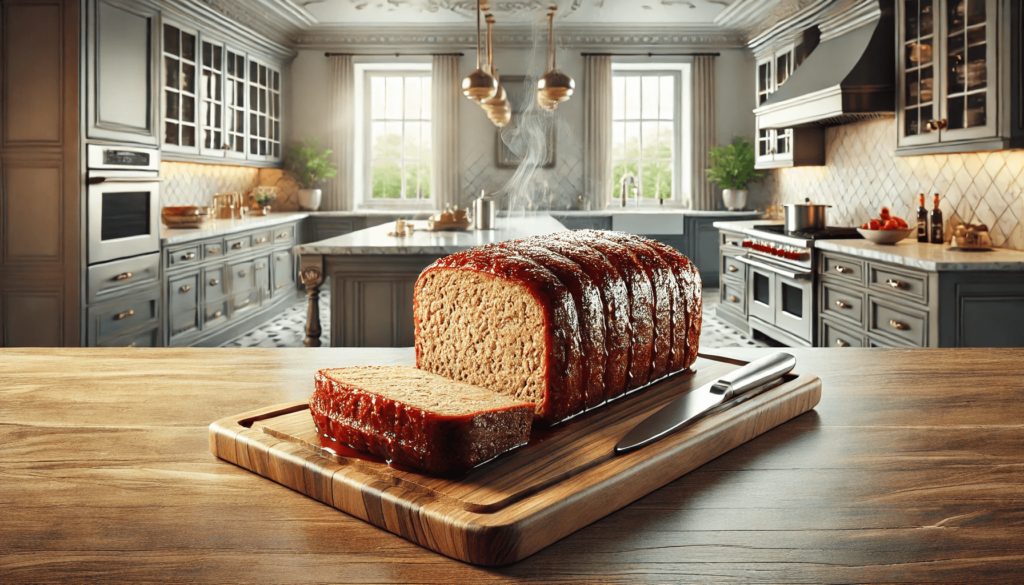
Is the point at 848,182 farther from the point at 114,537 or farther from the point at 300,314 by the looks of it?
the point at 114,537

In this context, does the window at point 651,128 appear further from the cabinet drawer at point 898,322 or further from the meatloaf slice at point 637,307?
the meatloaf slice at point 637,307

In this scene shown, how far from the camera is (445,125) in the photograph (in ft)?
27.9

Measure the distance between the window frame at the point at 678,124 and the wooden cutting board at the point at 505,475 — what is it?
7.99 meters

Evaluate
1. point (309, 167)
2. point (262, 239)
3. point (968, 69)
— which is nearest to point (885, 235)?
point (968, 69)

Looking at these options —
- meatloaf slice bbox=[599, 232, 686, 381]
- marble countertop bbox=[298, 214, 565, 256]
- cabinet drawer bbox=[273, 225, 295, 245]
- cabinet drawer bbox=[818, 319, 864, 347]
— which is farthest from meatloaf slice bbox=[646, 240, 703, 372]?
cabinet drawer bbox=[273, 225, 295, 245]

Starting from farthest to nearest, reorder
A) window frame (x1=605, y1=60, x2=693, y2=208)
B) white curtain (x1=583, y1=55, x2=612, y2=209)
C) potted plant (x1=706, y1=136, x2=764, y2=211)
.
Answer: window frame (x1=605, y1=60, x2=693, y2=208), white curtain (x1=583, y1=55, x2=612, y2=209), potted plant (x1=706, y1=136, x2=764, y2=211)

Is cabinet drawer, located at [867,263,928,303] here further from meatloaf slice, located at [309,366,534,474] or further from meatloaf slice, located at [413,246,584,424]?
meatloaf slice, located at [309,366,534,474]

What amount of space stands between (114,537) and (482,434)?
0.93ft

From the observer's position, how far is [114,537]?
0.53 meters

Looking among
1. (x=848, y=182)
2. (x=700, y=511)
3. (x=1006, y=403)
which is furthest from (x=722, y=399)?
(x=848, y=182)

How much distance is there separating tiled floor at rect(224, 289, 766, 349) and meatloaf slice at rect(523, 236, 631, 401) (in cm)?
464

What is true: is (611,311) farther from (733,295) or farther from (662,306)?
(733,295)

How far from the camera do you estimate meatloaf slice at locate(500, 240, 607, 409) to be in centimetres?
77

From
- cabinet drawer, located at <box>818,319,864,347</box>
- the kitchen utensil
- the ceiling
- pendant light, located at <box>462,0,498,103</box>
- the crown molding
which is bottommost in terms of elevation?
cabinet drawer, located at <box>818,319,864,347</box>
